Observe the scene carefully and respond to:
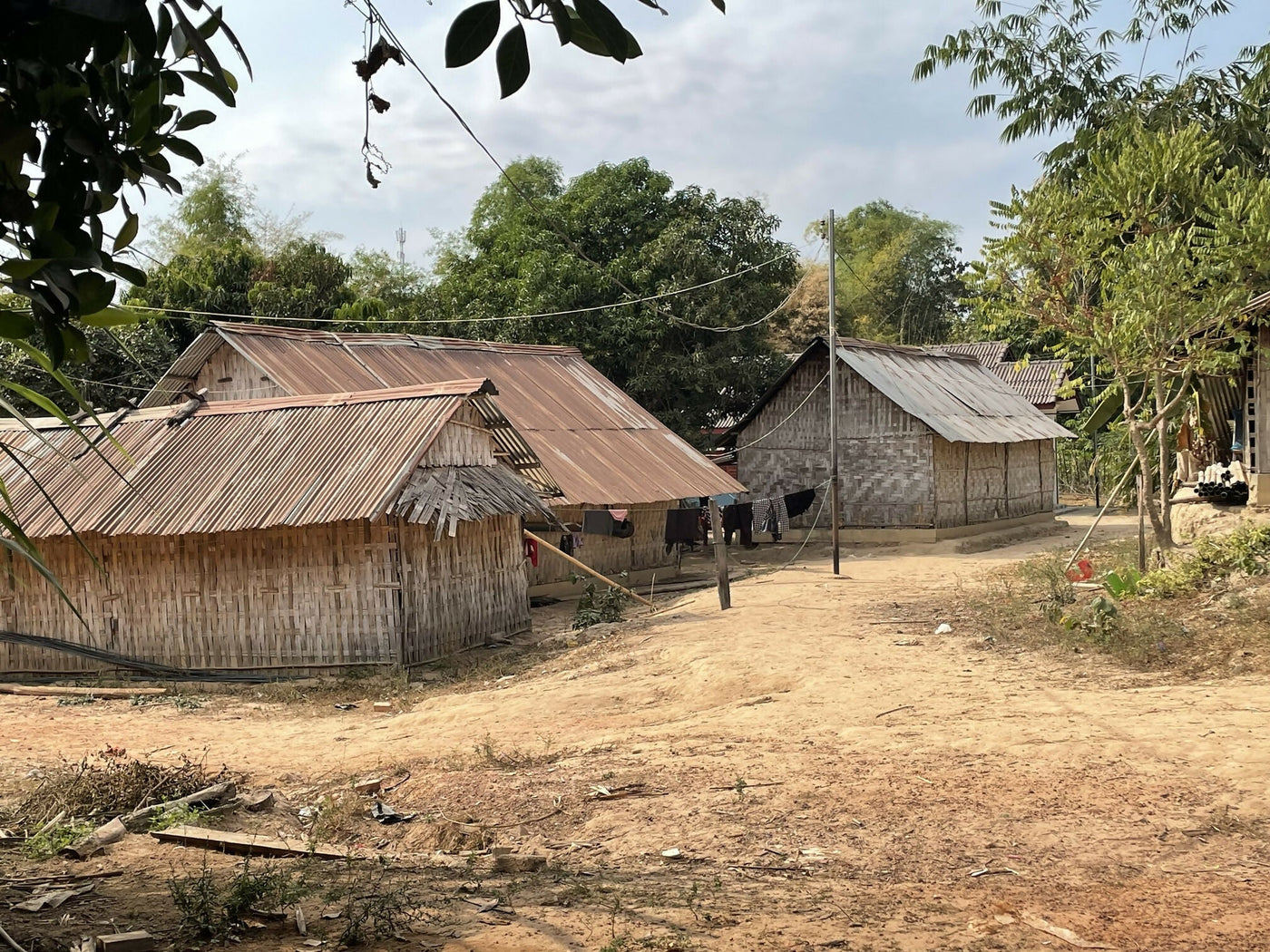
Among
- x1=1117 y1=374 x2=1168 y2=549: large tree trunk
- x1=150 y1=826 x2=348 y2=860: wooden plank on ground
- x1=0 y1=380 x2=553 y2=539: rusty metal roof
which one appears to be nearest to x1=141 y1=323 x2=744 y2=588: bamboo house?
x1=0 y1=380 x2=553 y2=539: rusty metal roof

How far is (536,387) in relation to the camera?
75.9 ft

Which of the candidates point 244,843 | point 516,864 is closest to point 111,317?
point 516,864

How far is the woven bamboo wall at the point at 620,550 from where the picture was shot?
752 inches

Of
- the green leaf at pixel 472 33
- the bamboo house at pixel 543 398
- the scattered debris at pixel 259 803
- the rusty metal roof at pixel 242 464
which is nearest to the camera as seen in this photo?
the green leaf at pixel 472 33

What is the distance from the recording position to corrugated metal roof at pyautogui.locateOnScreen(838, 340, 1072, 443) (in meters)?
25.9

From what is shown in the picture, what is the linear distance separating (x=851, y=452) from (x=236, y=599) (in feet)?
53.1

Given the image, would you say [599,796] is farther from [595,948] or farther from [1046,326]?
[1046,326]

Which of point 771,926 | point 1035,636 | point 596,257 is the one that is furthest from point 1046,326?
point 596,257

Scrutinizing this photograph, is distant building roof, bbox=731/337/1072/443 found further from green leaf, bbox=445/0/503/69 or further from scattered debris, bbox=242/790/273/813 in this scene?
green leaf, bbox=445/0/503/69

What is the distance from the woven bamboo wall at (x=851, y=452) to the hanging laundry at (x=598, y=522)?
373 inches

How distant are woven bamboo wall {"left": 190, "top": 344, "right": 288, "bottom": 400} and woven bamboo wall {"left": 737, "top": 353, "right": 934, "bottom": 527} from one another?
1271 centimetres

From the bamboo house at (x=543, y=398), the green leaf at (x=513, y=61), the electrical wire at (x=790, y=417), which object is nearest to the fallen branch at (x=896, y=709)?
the bamboo house at (x=543, y=398)

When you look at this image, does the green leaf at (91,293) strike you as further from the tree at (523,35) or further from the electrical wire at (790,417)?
the electrical wire at (790,417)

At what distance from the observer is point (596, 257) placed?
30031mm
